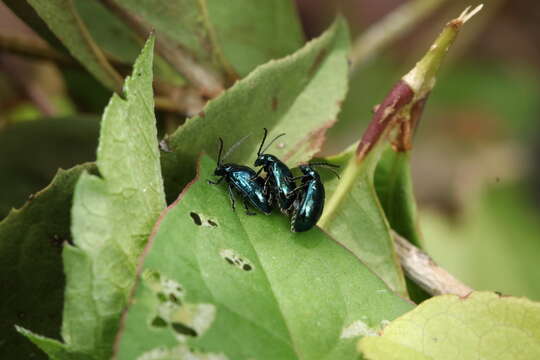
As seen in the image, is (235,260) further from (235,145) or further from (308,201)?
(235,145)

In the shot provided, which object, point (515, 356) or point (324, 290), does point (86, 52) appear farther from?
point (515, 356)

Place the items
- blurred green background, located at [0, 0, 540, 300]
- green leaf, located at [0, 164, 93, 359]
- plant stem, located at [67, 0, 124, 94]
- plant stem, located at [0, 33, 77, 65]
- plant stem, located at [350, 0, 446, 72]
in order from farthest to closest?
1. plant stem, located at [350, 0, 446, 72]
2. blurred green background, located at [0, 0, 540, 300]
3. plant stem, located at [0, 33, 77, 65]
4. plant stem, located at [67, 0, 124, 94]
5. green leaf, located at [0, 164, 93, 359]

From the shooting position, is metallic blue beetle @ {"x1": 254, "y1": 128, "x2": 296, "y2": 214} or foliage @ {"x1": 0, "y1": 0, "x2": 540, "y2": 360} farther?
metallic blue beetle @ {"x1": 254, "y1": 128, "x2": 296, "y2": 214}

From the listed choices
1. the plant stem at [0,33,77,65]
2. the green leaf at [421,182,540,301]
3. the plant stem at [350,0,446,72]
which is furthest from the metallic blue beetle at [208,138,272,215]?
the green leaf at [421,182,540,301]

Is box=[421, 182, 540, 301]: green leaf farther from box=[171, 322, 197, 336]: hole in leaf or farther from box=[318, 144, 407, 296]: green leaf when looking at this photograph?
box=[171, 322, 197, 336]: hole in leaf

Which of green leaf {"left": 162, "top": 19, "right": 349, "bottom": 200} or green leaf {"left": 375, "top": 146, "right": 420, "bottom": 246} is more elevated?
green leaf {"left": 162, "top": 19, "right": 349, "bottom": 200}

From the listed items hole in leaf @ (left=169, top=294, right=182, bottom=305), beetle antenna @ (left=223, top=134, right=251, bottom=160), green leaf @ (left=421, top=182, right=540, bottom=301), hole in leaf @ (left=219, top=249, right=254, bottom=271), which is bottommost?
hole in leaf @ (left=169, top=294, right=182, bottom=305)

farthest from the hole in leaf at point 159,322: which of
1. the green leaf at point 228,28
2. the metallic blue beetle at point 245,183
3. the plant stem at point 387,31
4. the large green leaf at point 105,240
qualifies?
the plant stem at point 387,31
